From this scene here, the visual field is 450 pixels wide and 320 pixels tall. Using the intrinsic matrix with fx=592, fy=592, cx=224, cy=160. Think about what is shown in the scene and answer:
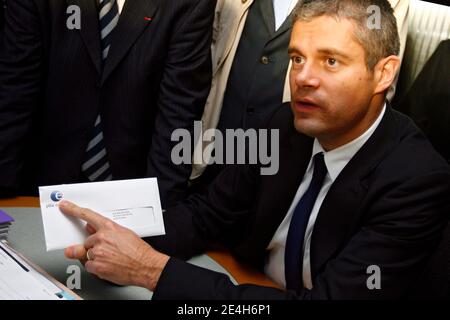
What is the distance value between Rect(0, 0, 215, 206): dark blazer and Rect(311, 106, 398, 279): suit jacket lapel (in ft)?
2.34

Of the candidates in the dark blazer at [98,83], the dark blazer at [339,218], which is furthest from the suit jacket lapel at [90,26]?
the dark blazer at [339,218]

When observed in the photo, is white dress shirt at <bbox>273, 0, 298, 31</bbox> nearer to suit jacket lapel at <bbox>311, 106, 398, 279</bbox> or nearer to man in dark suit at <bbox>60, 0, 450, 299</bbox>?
man in dark suit at <bbox>60, 0, 450, 299</bbox>

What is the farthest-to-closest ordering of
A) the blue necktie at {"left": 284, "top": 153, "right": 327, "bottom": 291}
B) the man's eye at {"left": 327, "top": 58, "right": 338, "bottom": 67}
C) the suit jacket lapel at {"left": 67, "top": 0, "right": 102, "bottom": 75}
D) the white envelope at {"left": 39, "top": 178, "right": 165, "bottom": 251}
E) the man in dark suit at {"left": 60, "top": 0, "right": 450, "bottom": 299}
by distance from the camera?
the suit jacket lapel at {"left": 67, "top": 0, "right": 102, "bottom": 75}
the blue necktie at {"left": 284, "top": 153, "right": 327, "bottom": 291}
the man's eye at {"left": 327, "top": 58, "right": 338, "bottom": 67}
the man in dark suit at {"left": 60, "top": 0, "right": 450, "bottom": 299}
the white envelope at {"left": 39, "top": 178, "right": 165, "bottom": 251}

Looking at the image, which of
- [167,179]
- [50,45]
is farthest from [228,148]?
[50,45]

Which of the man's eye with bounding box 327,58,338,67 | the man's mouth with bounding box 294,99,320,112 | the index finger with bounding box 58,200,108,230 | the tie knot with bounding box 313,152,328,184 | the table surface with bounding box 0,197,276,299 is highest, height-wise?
the man's eye with bounding box 327,58,338,67

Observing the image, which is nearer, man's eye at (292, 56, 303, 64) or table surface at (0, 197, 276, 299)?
table surface at (0, 197, 276, 299)

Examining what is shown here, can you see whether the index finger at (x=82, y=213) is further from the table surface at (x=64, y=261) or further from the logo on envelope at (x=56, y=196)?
the table surface at (x=64, y=261)

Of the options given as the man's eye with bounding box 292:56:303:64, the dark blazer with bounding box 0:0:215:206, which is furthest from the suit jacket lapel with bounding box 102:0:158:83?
the man's eye with bounding box 292:56:303:64

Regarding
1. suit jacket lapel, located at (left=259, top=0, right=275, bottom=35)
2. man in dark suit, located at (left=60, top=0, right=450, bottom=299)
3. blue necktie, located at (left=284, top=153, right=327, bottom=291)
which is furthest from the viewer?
suit jacket lapel, located at (left=259, top=0, right=275, bottom=35)

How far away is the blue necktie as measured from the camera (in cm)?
172

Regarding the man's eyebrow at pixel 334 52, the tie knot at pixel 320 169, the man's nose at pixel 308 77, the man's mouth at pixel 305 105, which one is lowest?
the tie knot at pixel 320 169

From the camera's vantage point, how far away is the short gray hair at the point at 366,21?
161 cm

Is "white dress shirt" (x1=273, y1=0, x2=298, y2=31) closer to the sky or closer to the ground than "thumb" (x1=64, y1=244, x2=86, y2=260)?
closer to the sky

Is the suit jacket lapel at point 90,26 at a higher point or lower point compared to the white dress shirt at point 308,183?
higher
